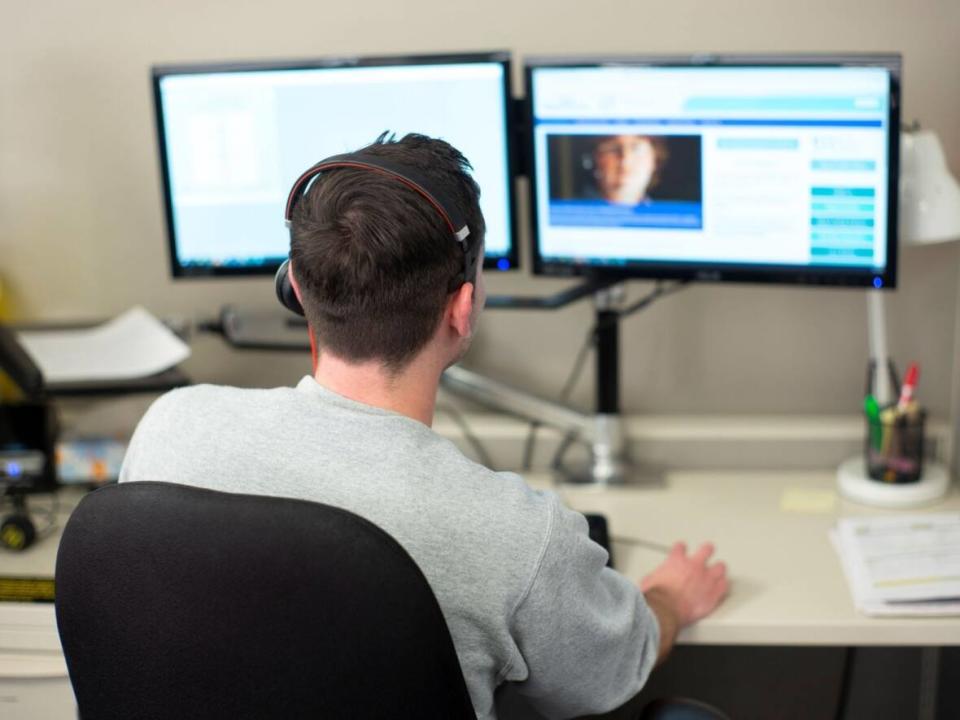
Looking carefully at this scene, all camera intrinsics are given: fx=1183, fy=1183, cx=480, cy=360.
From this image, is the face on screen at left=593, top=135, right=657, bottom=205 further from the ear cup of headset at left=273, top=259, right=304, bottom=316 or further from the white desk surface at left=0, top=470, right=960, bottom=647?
the ear cup of headset at left=273, top=259, right=304, bottom=316

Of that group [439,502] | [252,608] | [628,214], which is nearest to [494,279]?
[628,214]

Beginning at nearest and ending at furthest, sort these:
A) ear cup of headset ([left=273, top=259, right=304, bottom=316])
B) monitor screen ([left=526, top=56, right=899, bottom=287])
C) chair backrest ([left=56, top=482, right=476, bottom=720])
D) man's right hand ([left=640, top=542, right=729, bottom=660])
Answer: chair backrest ([left=56, top=482, right=476, bottom=720]) → ear cup of headset ([left=273, top=259, right=304, bottom=316]) → man's right hand ([left=640, top=542, right=729, bottom=660]) → monitor screen ([left=526, top=56, right=899, bottom=287])

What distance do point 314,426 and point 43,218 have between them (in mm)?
1258

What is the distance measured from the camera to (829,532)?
167cm

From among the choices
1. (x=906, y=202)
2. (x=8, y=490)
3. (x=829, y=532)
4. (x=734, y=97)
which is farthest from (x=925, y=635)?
(x=8, y=490)

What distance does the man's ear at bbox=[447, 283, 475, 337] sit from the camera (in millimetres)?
1088

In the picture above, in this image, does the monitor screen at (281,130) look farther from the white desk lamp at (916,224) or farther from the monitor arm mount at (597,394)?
the white desk lamp at (916,224)

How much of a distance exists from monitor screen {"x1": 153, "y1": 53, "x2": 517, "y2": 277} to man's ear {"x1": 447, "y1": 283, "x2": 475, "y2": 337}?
0.67 m

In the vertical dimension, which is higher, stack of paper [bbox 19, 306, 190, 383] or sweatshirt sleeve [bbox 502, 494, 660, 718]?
stack of paper [bbox 19, 306, 190, 383]

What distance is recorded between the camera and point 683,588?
1.45 meters

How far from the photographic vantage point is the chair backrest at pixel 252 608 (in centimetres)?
86

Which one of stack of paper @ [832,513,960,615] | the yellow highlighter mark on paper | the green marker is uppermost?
the green marker

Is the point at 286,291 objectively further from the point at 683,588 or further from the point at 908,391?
the point at 908,391

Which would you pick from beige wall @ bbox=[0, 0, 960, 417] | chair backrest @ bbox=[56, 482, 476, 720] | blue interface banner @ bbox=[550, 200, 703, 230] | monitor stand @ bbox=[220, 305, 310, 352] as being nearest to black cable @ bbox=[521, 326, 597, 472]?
beige wall @ bbox=[0, 0, 960, 417]
